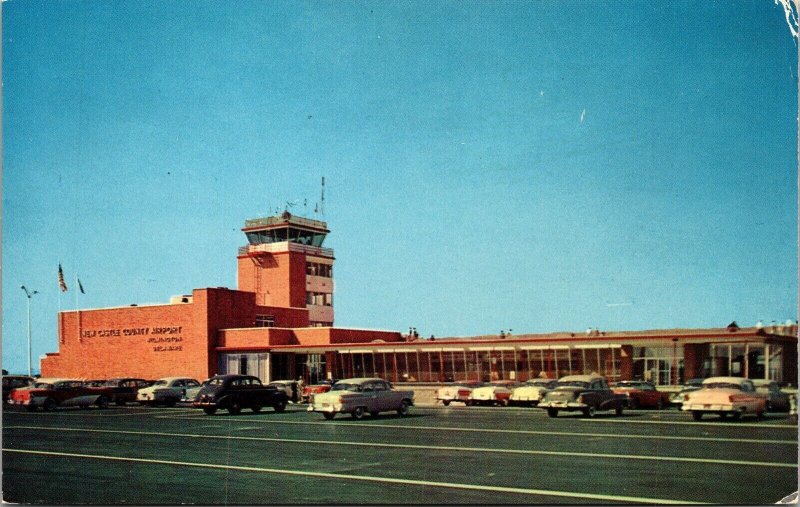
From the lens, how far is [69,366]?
45562mm

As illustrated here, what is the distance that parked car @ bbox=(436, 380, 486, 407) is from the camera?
32531 millimetres

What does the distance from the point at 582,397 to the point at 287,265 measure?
38.1 metres

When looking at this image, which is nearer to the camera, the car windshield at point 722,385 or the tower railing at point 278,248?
the car windshield at point 722,385

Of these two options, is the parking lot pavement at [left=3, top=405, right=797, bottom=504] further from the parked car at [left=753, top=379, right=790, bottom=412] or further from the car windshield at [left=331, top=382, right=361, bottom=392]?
the car windshield at [left=331, top=382, right=361, bottom=392]

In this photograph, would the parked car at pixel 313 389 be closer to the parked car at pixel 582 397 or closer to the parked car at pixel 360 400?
the parked car at pixel 360 400

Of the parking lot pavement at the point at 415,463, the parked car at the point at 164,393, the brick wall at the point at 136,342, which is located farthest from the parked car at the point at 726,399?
the brick wall at the point at 136,342

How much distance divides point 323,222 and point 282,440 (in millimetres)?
45292

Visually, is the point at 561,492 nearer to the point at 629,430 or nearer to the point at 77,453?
the point at 629,430

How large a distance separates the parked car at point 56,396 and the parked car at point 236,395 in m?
8.75

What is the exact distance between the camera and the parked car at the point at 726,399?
19.6m

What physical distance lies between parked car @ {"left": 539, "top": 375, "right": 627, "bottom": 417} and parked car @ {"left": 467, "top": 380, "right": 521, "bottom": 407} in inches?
262

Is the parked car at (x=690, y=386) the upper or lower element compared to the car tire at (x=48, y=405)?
upper

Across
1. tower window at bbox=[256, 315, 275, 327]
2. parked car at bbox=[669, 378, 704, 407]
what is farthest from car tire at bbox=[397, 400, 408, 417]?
tower window at bbox=[256, 315, 275, 327]

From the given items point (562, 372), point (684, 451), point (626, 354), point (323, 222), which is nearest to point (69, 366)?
point (323, 222)
